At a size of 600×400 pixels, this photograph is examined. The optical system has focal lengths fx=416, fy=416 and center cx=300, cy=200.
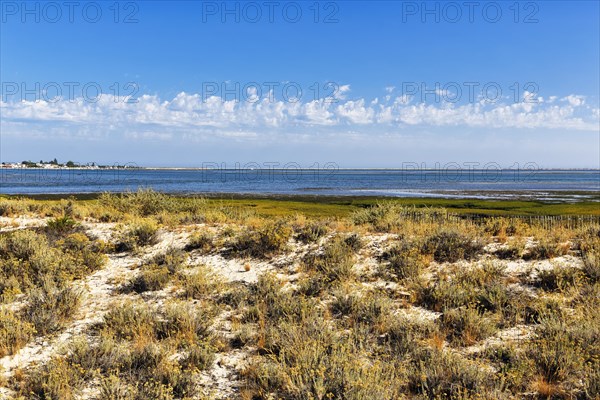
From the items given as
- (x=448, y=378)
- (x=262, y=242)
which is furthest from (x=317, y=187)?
(x=448, y=378)

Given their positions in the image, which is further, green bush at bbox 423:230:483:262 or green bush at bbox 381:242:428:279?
green bush at bbox 423:230:483:262

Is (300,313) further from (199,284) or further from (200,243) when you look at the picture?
(200,243)

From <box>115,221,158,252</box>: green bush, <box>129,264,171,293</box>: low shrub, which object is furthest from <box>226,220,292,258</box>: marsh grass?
<box>115,221,158,252</box>: green bush

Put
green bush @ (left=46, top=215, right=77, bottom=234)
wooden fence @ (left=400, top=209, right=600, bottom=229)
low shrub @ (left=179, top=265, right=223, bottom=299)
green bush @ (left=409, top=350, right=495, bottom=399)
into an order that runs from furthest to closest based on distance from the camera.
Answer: wooden fence @ (left=400, top=209, right=600, bottom=229), green bush @ (left=46, top=215, right=77, bottom=234), low shrub @ (left=179, top=265, right=223, bottom=299), green bush @ (left=409, top=350, right=495, bottom=399)

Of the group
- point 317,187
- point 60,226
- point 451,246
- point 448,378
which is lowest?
point 448,378

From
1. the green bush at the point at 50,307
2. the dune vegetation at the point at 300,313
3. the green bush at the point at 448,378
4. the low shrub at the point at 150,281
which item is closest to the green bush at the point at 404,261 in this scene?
the dune vegetation at the point at 300,313

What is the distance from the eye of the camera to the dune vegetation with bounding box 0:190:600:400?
522 cm

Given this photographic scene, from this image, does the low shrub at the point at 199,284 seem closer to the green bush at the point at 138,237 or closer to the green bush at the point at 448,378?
the green bush at the point at 138,237

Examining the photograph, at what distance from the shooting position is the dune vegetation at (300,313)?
5223 millimetres

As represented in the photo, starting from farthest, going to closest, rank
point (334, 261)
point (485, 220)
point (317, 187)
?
point (317, 187) → point (485, 220) → point (334, 261)

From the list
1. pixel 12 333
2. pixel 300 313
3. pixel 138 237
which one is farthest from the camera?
pixel 138 237

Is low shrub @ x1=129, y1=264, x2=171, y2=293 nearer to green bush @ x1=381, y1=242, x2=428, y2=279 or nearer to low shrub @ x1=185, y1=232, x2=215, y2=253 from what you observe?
low shrub @ x1=185, y1=232, x2=215, y2=253

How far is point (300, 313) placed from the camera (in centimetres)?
722

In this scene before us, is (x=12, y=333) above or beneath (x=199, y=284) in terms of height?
beneath
